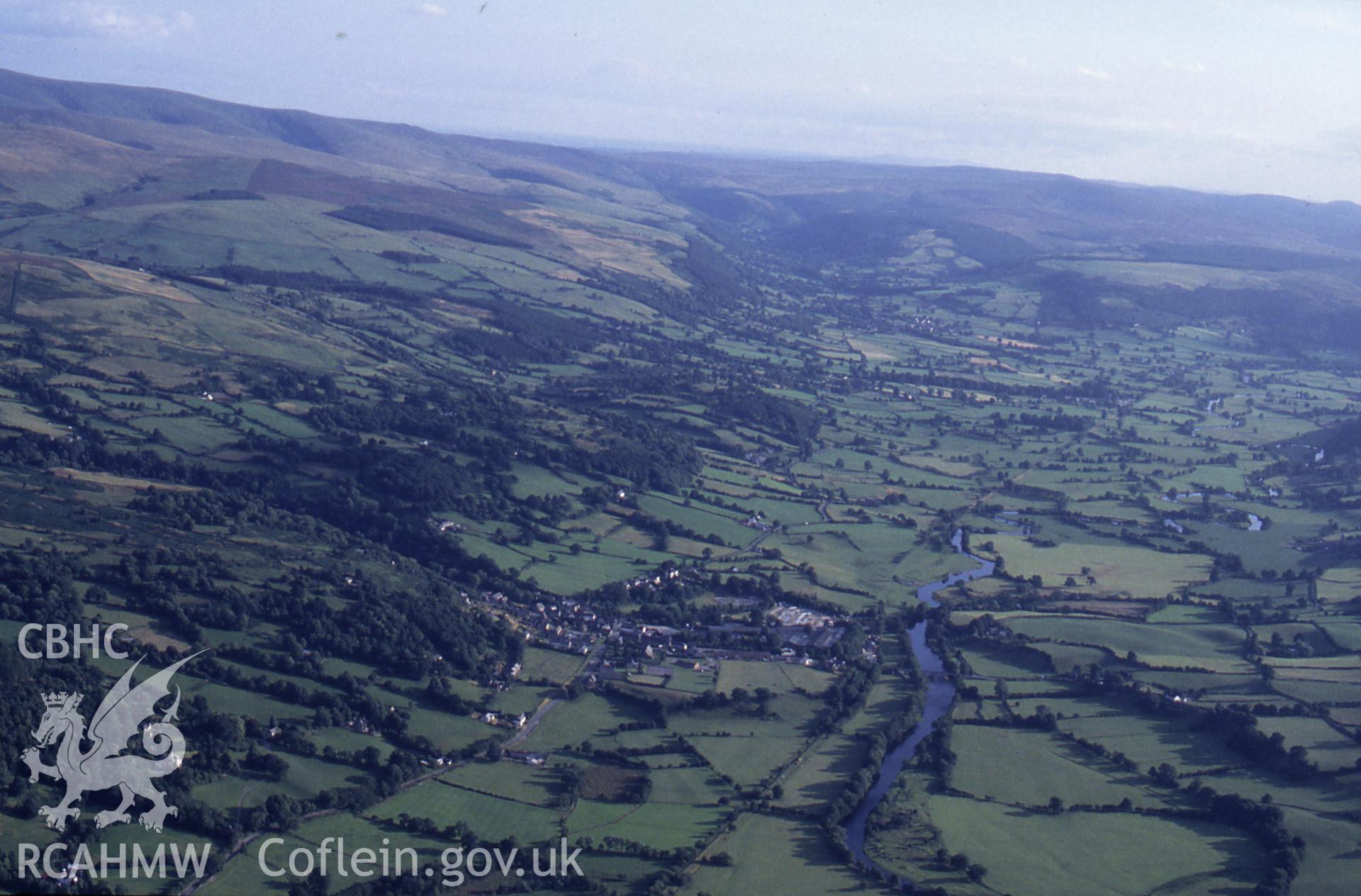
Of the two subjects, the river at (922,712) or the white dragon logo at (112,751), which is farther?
the river at (922,712)

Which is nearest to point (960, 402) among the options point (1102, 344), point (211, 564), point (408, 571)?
point (1102, 344)

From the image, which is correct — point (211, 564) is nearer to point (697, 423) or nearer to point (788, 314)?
point (697, 423)

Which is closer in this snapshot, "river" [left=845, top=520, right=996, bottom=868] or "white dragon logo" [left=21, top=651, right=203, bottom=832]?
"white dragon logo" [left=21, top=651, right=203, bottom=832]

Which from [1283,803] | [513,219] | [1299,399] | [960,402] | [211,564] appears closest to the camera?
[1283,803]
